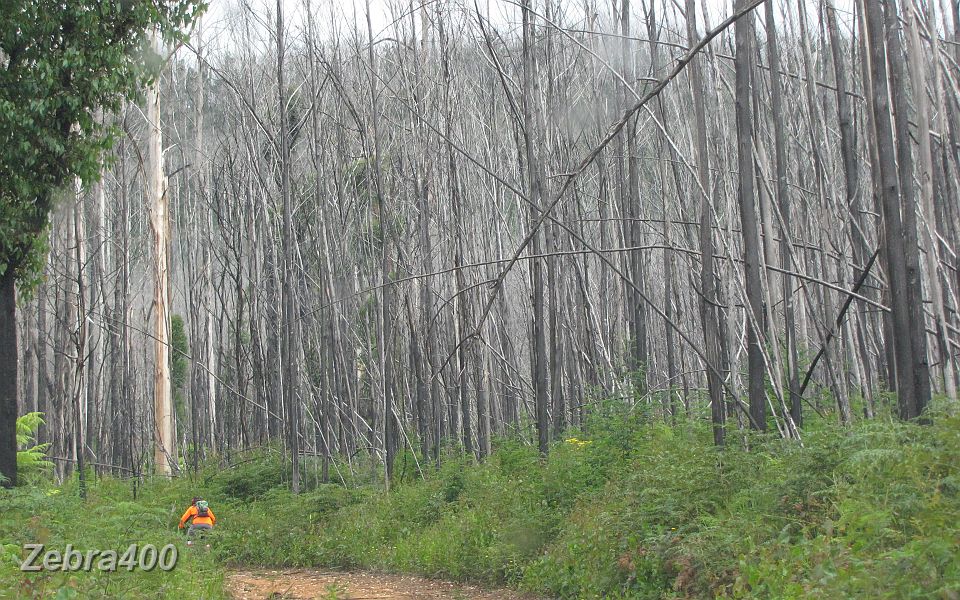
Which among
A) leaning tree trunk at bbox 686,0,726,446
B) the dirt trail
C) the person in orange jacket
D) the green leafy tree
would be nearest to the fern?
the person in orange jacket

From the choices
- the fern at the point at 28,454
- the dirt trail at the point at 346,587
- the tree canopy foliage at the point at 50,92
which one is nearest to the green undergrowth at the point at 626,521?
the dirt trail at the point at 346,587

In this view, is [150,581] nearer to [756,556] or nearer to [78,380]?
[756,556]

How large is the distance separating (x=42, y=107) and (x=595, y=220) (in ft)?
18.3

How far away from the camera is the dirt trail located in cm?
689

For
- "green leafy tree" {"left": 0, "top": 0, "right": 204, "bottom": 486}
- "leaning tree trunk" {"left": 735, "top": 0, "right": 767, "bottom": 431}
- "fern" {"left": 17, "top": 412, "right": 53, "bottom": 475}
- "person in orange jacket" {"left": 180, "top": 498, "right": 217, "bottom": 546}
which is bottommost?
"person in orange jacket" {"left": 180, "top": 498, "right": 217, "bottom": 546}

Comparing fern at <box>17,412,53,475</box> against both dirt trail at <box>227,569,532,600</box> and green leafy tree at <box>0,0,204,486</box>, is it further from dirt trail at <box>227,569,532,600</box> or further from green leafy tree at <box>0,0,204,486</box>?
dirt trail at <box>227,569,532,600</box>

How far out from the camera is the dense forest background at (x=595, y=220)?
545 cm

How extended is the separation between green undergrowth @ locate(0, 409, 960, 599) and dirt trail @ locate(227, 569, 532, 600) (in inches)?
9.5

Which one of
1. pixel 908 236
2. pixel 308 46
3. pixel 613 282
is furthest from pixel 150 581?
pixel 613 282

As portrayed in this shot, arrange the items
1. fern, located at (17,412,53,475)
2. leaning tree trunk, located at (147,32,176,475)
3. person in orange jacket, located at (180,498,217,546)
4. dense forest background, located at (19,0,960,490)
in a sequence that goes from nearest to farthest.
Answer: dense forest background, located at (19,0,960,490) → person in orange jacket, located at (180,498,217,546) → fern, located at (17,412,53,475) → leaning tree trunk, located at (147,32,176,475)

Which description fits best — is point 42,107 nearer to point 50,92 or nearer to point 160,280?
point 50,92

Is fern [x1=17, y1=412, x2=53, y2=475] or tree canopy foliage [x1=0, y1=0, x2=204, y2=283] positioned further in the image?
fern [x1=17, y1=412, x2=53, y2=475]

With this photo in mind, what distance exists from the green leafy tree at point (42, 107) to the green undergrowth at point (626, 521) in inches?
96.4

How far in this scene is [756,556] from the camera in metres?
4.45
